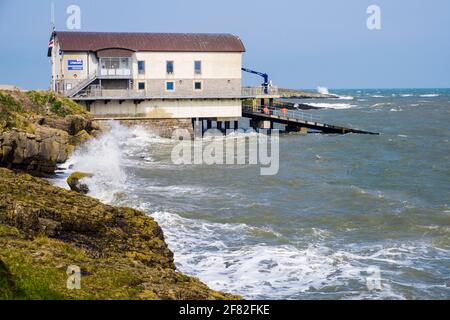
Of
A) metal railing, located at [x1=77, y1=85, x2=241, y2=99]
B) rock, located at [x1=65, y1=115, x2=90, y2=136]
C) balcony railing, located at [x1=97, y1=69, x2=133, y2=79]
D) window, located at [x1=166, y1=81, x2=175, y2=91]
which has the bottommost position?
rock, located at [x1=65, y1=115, x2=90, y2=136]

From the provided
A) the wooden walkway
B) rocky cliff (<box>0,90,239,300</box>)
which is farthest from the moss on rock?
the wooden walkway

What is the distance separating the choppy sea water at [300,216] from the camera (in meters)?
15.9

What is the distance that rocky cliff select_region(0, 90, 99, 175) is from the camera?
25656 millimetres

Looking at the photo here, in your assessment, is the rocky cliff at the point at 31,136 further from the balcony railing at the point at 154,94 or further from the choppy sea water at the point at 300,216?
the balcony railing at the point at 154,94

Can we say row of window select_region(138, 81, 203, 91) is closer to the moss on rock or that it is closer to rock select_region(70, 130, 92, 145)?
rock select_region(70, 130, 92, 145)

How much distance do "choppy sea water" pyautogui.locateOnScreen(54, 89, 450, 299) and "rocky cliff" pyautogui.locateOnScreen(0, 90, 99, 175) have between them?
1.09m

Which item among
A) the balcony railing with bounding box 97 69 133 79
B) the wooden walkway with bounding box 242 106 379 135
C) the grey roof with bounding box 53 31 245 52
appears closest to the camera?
the balcony railing with bounding box 97 69 133 79

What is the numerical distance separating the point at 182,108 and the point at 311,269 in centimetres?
3765

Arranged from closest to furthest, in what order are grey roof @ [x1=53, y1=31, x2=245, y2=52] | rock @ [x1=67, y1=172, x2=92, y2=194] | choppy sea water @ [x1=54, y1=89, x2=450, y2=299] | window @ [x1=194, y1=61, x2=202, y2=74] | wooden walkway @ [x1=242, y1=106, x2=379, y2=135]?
choppy sea water @ [x1=54, y1=89, x2=450, y2=299] → rock @ [x1=67, y1=172, x2=92, y2=194] → grey roof @ [x1=53, y1=31, x2=245, y2=52] → window @ [x1=194, y1=61, x2=202, y2=74] → wooden walkway @ [x1=242, y1=106, x2=379, y2=135]

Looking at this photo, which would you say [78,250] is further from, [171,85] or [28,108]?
[171,85]

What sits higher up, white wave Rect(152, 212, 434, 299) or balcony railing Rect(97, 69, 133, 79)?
balcony railing Rect(97, 69, 133, 79)

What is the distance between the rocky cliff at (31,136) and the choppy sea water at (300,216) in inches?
43.0

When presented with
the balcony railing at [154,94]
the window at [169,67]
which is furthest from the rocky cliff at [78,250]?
the window at [169,67]
